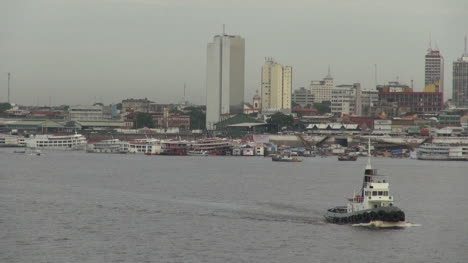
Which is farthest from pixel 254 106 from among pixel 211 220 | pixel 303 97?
pixel 211 220

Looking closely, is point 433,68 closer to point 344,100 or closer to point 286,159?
point 344,100

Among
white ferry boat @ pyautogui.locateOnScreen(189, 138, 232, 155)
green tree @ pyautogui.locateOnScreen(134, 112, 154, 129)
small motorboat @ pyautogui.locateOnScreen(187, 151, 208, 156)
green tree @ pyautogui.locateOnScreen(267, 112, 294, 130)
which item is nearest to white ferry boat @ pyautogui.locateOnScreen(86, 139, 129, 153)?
white ferry boat @ pyautogui.locateOnScreen(189, 138, 232, 155)

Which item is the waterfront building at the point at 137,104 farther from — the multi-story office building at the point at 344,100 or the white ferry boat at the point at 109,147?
the white ferry boat at the point at 109,147

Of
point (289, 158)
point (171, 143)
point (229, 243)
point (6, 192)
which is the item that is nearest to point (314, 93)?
point (171, 143)

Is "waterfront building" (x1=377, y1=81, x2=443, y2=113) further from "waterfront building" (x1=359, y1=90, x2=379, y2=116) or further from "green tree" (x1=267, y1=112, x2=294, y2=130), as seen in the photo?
"green tree" (x1=267, y1=112, x2=294, y2=130)

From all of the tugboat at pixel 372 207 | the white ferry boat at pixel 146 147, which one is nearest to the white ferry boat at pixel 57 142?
the white ferry boat at pixel 146 147
